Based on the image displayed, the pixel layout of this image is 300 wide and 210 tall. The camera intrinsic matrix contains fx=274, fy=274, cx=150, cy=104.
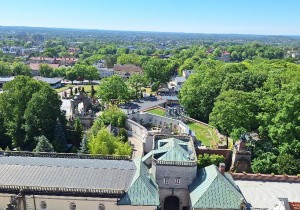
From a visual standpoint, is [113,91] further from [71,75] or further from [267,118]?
[71,75]

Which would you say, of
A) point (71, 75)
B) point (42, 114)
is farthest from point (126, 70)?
point (42, 114)

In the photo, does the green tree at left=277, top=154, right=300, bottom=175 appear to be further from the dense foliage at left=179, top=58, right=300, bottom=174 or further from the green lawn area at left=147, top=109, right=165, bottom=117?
the green lawn area at left=147, top=109, right=165, bottom=117

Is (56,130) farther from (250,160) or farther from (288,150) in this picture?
(288,150)

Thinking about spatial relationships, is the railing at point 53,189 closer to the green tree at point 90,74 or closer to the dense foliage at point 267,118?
the dense foliage at point 267,118

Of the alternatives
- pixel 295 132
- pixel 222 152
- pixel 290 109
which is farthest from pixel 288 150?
pixel 222 152

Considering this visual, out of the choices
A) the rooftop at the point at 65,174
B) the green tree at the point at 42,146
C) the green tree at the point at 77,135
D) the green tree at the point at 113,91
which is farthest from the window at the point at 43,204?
the green tree at the point at 113,91

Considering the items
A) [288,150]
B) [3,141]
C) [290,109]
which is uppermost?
[290,109]

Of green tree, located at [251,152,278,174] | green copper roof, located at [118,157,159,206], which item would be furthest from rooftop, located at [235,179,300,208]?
green copper roof, located at [118,157,159,206]
